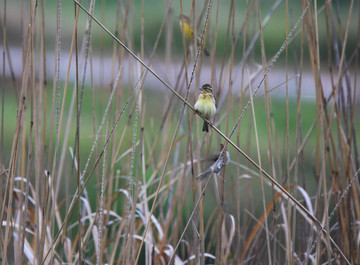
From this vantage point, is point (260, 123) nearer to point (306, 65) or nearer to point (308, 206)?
point (306, 65)

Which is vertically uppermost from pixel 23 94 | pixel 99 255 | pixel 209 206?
pixel 23 94

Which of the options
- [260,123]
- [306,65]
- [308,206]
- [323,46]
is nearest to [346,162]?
[308,206]

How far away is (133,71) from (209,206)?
2086mm

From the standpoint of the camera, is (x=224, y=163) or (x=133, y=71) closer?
(x=224, y=163)

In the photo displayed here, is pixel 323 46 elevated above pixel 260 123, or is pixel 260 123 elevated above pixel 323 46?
pixel 323 46

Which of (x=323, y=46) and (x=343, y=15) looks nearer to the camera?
(x=343, y=15)

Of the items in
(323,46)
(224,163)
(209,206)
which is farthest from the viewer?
(323,46)

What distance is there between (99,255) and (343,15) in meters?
7.47

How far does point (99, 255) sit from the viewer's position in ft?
4.35

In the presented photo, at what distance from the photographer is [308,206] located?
1.83m

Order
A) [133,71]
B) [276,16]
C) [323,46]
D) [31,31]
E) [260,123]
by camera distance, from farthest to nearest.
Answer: [276,16]
[323,46]
[260,123]
[133,71]
[31,31]

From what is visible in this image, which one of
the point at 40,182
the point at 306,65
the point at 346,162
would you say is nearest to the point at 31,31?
the point at 40,182

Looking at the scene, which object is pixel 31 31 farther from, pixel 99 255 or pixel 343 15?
pixel 343 15

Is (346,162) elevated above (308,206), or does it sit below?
above
